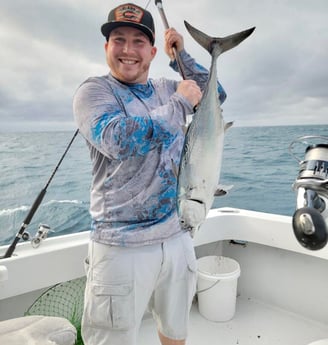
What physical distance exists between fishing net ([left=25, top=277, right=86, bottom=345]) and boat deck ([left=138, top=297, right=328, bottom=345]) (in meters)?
0.55

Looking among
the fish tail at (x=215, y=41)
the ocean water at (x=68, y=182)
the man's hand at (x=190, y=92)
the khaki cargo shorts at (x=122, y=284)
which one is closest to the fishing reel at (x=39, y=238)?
the khaki cargo shorts at (x=122, y=284)

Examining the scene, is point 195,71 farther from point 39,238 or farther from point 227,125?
point 39,238

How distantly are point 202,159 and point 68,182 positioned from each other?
6878 millimetres

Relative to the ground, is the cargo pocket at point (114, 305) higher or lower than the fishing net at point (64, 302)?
higher

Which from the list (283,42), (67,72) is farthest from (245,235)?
(283,42)

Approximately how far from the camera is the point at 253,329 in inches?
99.8

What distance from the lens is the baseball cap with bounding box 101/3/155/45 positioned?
138 cm

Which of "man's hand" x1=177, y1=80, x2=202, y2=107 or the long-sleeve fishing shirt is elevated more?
A: "man's hand" x1=177, y1=80, x2=202, y2=107

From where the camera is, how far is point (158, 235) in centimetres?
142

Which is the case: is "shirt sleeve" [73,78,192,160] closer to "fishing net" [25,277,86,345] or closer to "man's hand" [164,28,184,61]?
"man's hand" [164,28,184,61]

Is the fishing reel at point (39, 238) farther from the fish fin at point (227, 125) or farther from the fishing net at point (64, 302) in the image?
the fish fin at point (227, 125)

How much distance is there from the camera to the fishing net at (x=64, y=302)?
6.70 feet

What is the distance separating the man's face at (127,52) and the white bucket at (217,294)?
1.72 m

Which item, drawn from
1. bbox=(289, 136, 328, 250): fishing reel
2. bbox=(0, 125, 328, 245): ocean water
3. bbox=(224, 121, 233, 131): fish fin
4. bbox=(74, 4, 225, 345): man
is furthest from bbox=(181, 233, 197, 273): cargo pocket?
bbox=(0, 125, 328, 245): ocean water
